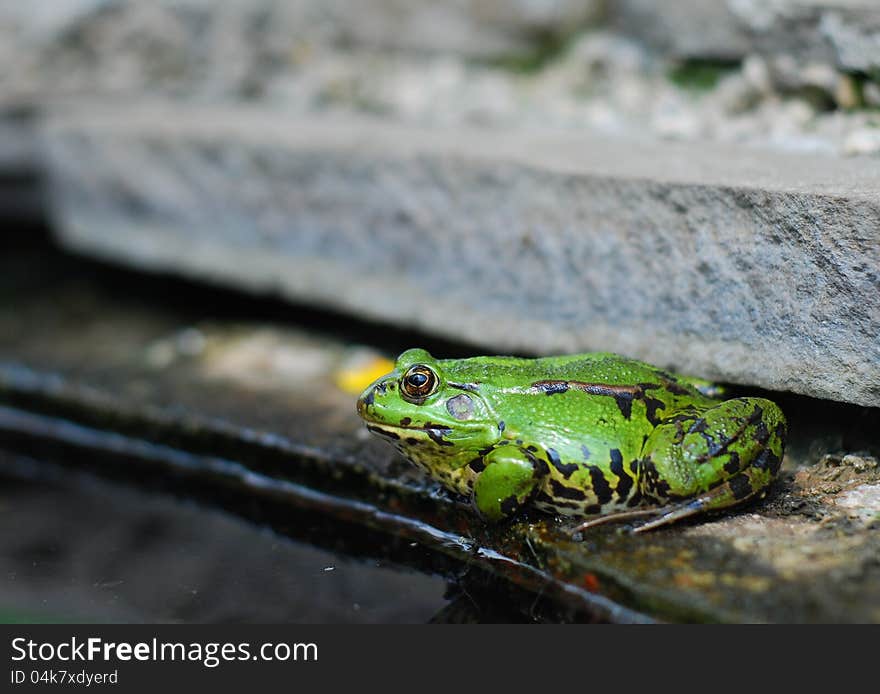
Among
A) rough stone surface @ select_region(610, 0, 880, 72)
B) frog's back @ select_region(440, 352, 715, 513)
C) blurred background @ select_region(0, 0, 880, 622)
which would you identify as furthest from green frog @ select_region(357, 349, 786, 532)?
rough stone surface @ select_region(610, 0, 880, 72)

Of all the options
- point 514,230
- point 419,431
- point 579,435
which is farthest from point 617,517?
point 514,230

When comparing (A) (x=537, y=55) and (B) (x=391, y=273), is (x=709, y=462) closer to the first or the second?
(B) (x=391, y=273)

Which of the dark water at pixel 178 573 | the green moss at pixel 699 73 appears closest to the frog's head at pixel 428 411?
the dark water at pixel 178 573

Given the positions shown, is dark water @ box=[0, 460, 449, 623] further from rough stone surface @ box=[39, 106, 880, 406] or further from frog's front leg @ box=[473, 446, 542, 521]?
rough stone surface @ box=[39, 106, 880, 406]

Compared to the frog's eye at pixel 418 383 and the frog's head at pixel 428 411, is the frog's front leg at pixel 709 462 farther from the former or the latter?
the frog's eye at pixel 418 383

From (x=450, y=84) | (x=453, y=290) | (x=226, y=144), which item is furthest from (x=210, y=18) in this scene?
(x=453, y=290)

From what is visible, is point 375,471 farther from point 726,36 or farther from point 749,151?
point 726,36
